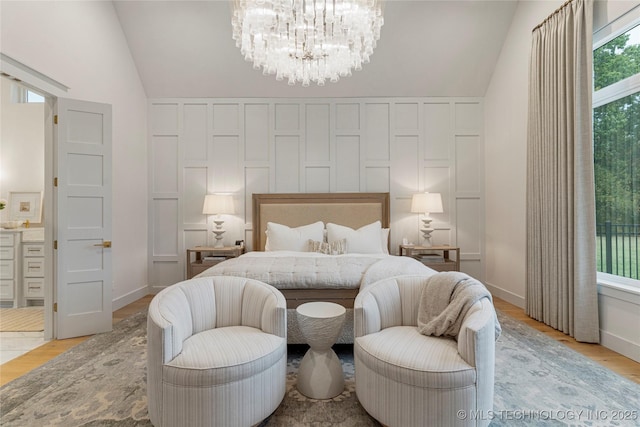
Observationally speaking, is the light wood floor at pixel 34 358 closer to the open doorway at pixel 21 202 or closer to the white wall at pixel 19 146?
the open doorway at pixel 21 202

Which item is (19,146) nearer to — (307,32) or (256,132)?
(256,132)

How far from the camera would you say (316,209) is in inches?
192

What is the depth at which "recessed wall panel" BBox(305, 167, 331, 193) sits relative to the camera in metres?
4.99

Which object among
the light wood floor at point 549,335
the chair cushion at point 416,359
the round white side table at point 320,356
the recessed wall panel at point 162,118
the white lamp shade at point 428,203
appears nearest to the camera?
the chair cushion at point 416,359

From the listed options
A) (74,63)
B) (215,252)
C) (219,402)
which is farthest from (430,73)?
(219,402)

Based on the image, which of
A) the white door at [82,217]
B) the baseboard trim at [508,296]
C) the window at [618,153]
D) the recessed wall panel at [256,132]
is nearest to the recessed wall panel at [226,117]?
the recessed wall panel at [256,132]

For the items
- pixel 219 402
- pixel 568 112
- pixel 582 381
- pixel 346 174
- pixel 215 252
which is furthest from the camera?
pixel 346 174

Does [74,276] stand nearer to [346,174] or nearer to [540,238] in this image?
[346,174]

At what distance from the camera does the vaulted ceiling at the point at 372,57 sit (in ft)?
13.7

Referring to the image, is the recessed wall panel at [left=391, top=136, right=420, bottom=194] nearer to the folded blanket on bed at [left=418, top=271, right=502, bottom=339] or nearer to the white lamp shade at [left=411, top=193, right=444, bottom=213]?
the white lamp shade at [left=411, top=193, right=444, bottom=213]

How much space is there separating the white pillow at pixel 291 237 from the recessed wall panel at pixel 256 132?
1.21 m

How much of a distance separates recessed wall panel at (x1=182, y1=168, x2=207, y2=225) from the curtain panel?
4274mm

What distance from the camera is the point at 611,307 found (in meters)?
2.92

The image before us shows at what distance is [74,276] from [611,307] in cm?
497
